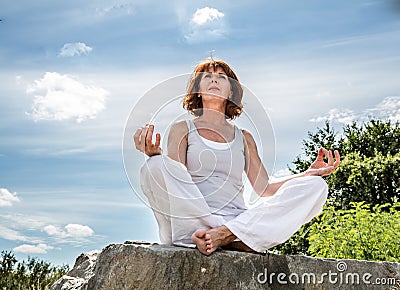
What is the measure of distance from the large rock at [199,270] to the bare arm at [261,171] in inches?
20.1

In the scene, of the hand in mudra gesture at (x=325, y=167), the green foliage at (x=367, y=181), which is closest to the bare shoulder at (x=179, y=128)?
the hand in mudra gesture at (x=325, y=167)

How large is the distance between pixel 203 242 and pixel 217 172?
0.51m

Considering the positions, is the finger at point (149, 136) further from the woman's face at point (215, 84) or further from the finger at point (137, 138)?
the woman's face at point (215, 84)

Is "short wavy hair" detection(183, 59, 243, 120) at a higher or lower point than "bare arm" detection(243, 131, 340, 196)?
higher

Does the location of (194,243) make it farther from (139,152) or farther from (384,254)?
(384,254)

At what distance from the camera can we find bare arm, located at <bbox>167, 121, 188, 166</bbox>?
9.71 ft

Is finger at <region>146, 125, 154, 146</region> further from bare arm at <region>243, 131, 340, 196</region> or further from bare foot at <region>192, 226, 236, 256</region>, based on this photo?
bare arm at <region>243, 131, 340, 196</region>

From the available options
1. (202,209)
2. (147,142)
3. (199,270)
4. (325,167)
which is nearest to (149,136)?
(147,142)

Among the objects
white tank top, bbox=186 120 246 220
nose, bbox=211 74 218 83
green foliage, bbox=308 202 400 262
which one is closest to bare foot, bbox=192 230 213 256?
white tank top, bbox=186 120 246 220

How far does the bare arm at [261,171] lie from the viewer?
10.4 feet

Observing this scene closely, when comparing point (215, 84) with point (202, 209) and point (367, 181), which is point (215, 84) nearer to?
point (202, 209)

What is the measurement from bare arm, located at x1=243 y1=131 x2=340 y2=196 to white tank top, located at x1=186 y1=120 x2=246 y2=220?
132 millimetres

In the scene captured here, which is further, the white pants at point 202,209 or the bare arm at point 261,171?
the bare arm at point 261,171

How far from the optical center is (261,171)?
127 inches
